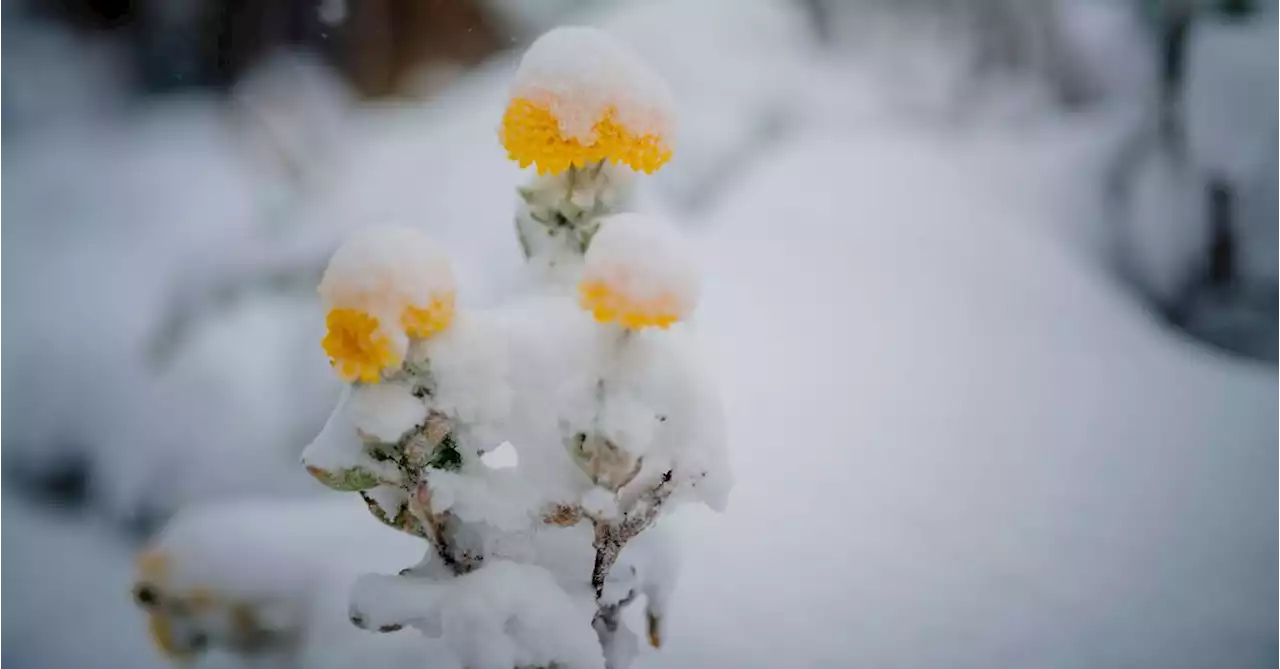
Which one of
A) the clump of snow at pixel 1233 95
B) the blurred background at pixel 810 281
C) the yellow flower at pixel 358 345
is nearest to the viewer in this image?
the yellow flower at pixel 358 345

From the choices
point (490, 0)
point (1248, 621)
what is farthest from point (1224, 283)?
point (490, 0)

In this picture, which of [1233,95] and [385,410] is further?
[1233,95]

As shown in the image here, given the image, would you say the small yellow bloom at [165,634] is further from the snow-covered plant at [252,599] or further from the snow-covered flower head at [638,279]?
the snow-covered flower head at [638,279]

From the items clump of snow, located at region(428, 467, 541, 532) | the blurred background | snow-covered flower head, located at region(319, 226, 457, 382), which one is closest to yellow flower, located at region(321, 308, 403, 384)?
snow-covered flower head, located at region(319, 226, 457, 382)

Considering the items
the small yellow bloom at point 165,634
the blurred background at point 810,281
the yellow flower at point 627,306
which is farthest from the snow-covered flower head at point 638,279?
the small yellow bloom at point 165,634

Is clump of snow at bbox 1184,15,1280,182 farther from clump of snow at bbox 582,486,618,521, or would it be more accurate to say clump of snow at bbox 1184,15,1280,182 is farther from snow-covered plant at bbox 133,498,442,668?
snow-covered plant at bbox 133,498,442,668

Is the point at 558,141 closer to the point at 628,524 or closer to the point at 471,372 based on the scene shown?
the point at 471,372

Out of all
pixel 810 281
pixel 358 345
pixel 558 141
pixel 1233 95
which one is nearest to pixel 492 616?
pixel 358 345
